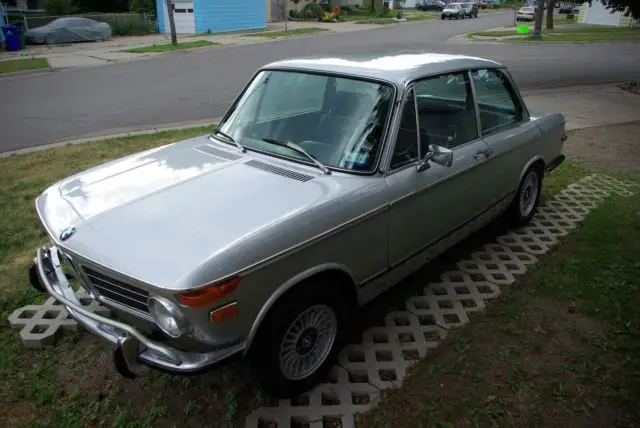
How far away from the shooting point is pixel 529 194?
5.21 metres

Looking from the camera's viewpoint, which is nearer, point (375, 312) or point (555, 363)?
point (555, 363)

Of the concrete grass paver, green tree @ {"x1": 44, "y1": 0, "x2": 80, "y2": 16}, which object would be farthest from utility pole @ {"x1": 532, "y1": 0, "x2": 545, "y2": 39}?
green tree @ {"x1": 44, "y1": 0, "x2": 80, "y2": 16}

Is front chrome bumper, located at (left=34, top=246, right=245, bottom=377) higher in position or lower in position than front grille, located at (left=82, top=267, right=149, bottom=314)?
lower

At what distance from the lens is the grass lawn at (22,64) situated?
53.1 feet

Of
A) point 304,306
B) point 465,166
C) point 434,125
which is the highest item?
point 434,125

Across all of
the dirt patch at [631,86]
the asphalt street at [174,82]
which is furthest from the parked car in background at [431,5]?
the dirt patch at [631,86]

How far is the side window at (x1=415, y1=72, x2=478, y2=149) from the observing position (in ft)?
11.7

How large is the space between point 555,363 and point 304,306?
1.76 metres

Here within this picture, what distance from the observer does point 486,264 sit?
177 inches

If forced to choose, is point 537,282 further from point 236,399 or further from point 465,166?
point 236,399

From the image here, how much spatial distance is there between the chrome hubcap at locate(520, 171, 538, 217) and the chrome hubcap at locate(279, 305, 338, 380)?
287 cm

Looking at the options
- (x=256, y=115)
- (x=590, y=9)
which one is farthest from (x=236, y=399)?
(x=590, y=9)

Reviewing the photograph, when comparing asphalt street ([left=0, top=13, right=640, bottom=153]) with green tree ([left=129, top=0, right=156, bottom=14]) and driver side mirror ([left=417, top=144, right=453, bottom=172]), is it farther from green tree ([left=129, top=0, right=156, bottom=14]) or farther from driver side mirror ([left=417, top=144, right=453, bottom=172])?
green tree ([left=129, top=0, right=156, bottom=14])

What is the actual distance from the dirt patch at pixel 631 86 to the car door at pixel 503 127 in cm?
1071
